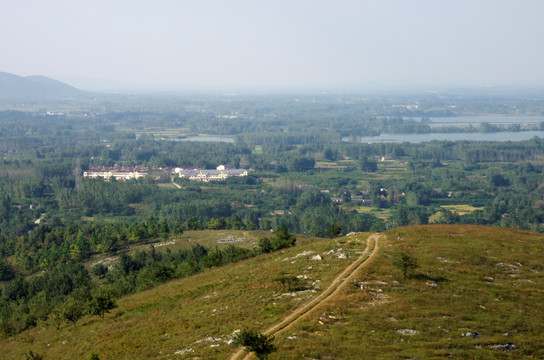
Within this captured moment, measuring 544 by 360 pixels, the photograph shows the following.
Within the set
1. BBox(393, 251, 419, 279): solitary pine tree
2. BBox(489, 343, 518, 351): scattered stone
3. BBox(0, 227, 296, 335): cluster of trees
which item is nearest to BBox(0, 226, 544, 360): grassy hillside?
BBox(489, 343, 518, 351): scattered stone

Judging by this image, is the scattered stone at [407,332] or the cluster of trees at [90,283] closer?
the scattered stone at [407,332]

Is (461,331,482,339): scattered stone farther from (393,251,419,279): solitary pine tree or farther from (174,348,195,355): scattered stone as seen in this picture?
(174,348,195,355): scattered stone

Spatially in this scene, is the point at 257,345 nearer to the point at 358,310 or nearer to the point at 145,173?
the point at 358,310

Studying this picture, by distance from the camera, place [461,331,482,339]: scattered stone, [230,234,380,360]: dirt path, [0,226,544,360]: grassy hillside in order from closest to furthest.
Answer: [0,226,544,360]: grassy hillside → [461,331,482,339]: scattered stone → [230,234,380,360]: dirt path

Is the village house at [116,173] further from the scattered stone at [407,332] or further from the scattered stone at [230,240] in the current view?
the scattered stone at [407,332]

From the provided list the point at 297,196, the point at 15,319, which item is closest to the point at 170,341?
the point at 15,319

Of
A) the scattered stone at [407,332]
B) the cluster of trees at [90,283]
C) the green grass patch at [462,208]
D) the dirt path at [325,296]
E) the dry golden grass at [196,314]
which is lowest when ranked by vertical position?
the green grass patch at [462,208]

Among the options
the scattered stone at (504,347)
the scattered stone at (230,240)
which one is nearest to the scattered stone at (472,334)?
the scattered stone at (504,347)

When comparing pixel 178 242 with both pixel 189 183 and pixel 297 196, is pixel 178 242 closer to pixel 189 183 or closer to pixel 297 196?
pixel 297 196
